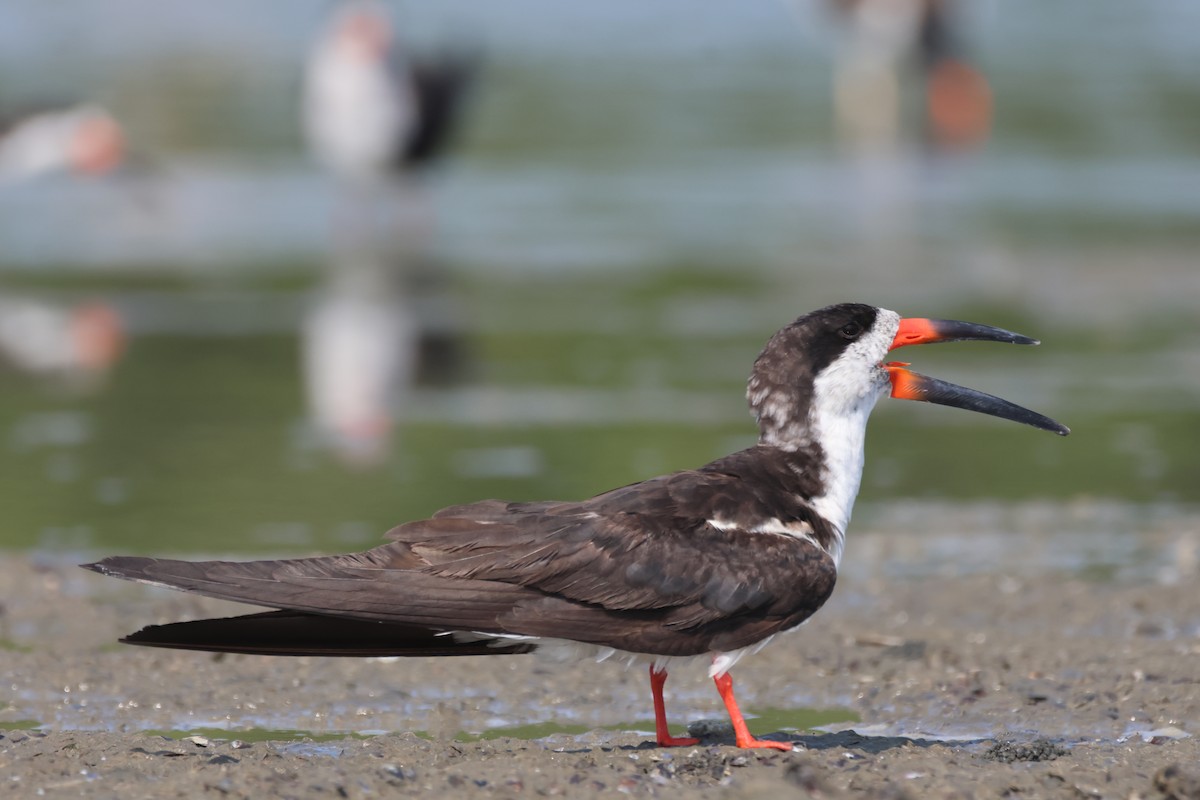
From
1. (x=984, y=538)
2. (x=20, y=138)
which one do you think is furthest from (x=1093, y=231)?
(x=20, y=138)

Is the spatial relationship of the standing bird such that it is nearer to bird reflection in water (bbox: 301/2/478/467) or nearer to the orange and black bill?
bird reflection in water (bbox: 301/2/478/467)

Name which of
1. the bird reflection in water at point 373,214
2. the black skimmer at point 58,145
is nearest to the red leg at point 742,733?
the bird reflection in water at point 373,214

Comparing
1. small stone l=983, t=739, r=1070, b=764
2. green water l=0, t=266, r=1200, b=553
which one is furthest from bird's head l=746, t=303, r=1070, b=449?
green water l=0, t=266, r=1200, b=553

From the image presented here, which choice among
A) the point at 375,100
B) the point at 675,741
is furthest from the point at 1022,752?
the point at 375,100

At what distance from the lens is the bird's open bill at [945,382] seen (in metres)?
6.32

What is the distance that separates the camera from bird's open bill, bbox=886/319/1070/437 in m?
6.32

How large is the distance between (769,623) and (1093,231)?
39.9ft

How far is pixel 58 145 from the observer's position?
20.1 meters

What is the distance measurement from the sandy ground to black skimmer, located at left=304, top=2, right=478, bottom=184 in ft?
39.9

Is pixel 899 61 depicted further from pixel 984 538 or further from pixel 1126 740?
pixel 1126 740

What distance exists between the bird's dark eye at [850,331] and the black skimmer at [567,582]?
544 mm

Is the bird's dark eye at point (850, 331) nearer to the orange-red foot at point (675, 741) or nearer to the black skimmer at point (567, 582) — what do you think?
the black skimmer at point (567, 582)

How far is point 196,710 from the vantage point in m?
6.34

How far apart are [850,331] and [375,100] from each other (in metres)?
14.9
